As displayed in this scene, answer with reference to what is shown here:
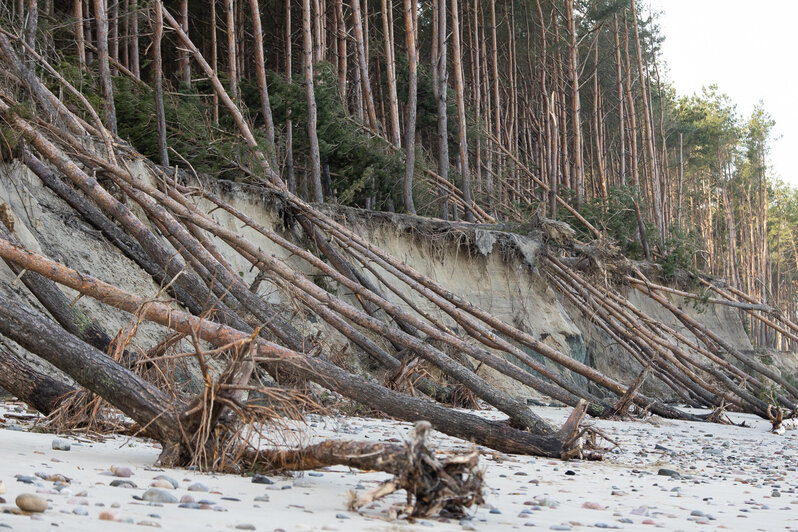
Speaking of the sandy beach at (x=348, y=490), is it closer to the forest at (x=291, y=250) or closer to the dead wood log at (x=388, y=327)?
the forest at (x=291, y=250)

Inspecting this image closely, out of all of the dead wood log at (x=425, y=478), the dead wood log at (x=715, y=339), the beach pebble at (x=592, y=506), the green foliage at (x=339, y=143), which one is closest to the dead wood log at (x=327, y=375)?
the beach pebble at (x=592, y=506)

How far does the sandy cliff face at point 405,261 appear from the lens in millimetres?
7270

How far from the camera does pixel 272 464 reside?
3547 millimetres

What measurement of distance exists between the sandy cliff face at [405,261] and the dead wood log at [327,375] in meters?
1.62

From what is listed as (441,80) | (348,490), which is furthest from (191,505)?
(441,80)

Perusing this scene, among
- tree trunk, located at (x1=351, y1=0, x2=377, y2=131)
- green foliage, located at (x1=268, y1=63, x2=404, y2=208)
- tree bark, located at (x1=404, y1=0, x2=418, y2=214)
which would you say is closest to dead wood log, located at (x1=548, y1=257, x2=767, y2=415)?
tree bark, located at (x1=404, y1=0, x2=418, y2=214)

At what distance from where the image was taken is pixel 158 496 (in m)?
2.70

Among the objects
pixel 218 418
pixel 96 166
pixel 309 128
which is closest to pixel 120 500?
pixel 218 418

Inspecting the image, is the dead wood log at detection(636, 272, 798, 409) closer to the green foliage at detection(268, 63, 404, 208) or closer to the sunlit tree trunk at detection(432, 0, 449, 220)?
the sunlit tree trunk at detection(432, 0, 449, 220)

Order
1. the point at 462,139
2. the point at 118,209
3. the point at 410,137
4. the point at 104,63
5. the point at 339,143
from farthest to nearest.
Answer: the point at 462,139
the point at 410,137
the point at 339,143
the point at 104,63
the point at 118,209

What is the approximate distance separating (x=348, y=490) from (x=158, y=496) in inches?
29.5

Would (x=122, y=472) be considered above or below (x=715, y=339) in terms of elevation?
above

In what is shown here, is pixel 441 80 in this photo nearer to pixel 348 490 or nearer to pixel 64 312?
pixel 64 312

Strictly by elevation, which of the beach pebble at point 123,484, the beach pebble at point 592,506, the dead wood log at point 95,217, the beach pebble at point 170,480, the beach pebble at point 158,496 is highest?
the dead wood log at point 95,217
